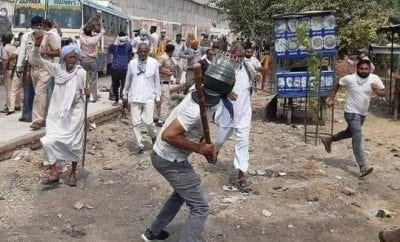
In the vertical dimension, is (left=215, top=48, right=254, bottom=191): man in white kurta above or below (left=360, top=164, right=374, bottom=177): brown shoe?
above

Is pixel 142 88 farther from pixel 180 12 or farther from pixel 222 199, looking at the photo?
pixel 180 12

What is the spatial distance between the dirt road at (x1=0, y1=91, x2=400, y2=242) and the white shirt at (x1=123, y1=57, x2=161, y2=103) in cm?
79

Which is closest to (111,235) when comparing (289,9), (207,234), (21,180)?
(207,234)

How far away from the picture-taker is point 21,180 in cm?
646

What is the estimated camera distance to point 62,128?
605 centimetres

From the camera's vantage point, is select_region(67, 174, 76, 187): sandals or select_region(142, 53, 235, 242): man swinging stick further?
select_region(67, 174, 76, 187): sandals

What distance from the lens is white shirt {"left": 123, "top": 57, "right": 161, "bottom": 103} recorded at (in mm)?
7719

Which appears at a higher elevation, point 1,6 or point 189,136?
point 1,6

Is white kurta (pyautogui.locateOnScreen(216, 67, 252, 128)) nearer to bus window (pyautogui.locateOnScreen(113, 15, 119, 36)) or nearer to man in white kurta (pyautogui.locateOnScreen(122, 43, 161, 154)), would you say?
man in white kurta (pyautogui.locateOnScreen(122, 43, 161, 154))

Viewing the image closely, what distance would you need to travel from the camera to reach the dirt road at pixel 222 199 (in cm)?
509

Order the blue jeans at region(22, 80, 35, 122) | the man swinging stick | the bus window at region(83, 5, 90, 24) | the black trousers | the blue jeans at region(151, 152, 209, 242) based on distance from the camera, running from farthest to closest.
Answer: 1. the bus window at region(83, 5, 90, 24)
2. the black trousers
3. the blue jeans at region(22, 80, 35, 122)
4. the blue jeans at region(151, 152, 209, 242)
5. the man swinging stick

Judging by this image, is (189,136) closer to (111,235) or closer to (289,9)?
(111,235)

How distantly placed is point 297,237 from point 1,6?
18.1 meters

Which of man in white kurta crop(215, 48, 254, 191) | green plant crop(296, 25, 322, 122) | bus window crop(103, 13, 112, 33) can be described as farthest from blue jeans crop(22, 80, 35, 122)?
bus window crop(103, 13, 112, 33)
